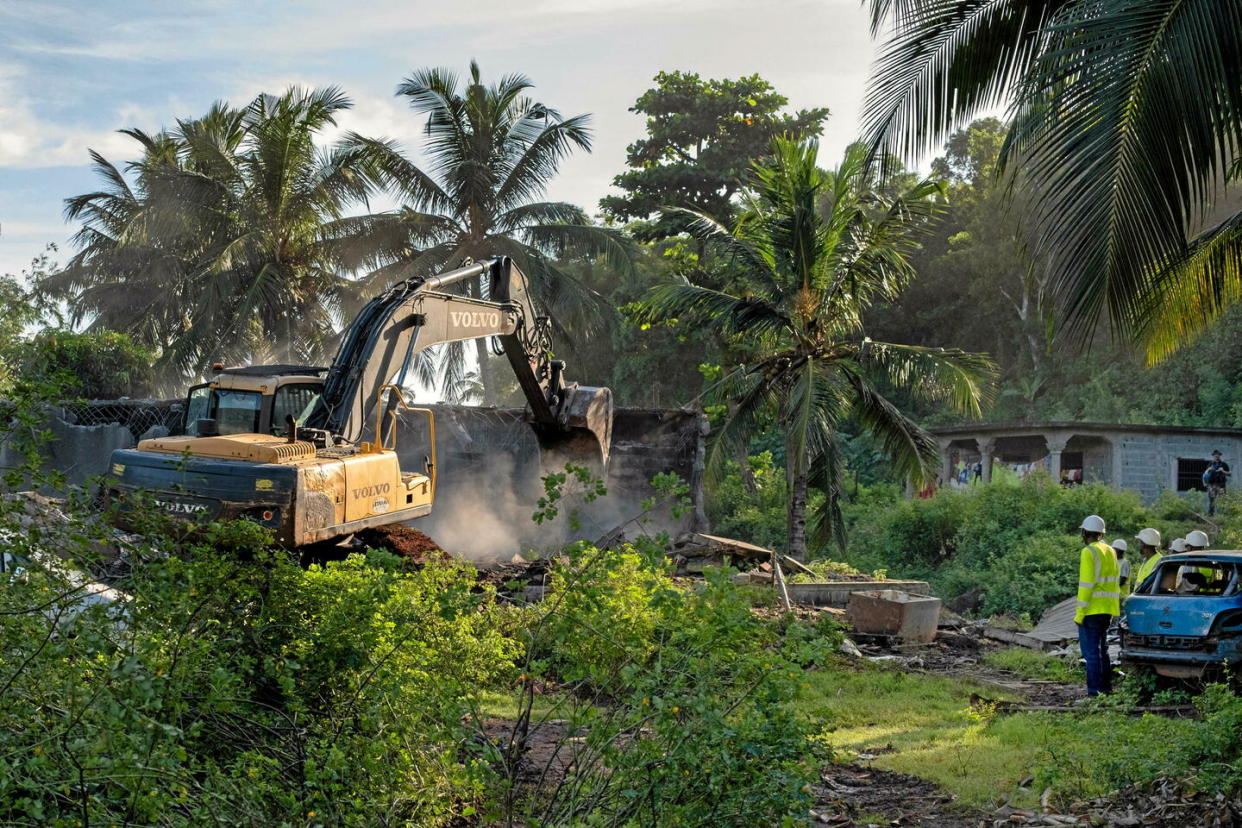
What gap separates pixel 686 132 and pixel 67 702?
114 ft

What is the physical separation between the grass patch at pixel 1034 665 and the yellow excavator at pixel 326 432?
7077 millimetres

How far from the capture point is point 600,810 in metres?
5.23

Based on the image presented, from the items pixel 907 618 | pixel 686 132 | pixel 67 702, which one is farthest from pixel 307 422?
pixel 686 132

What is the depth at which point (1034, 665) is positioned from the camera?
44.7 ft

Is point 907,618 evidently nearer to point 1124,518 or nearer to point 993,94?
point 993,94

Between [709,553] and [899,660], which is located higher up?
[709,553]

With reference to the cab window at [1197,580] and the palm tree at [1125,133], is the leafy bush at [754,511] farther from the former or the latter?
the palm tree at [1125,133]

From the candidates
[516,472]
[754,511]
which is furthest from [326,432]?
[754,511]

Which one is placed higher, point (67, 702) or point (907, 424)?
point (907, 424)

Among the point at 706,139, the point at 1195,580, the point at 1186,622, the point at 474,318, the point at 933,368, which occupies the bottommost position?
the point at 1186,622

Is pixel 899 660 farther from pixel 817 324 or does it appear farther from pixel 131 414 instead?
pixel 131 414

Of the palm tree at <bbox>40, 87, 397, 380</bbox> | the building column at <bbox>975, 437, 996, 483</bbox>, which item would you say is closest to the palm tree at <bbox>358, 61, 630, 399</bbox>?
the palm tree at <bbox>40, 87, 397, 380</bbox>

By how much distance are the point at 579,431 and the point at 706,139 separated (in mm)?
22338

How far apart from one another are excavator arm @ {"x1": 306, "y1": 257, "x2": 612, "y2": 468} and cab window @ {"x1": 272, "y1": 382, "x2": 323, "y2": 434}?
0.23 m
